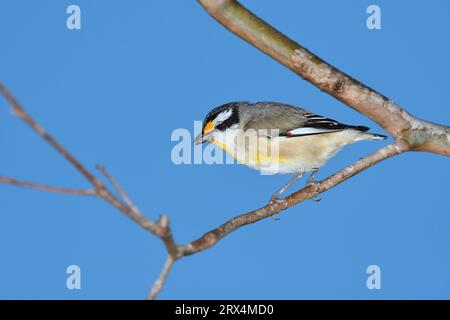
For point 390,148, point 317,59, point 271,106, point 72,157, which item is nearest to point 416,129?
point 390,148

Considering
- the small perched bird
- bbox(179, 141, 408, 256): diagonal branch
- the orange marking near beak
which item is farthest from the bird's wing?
bbox(179, 141, 408, 256): diagonal branch

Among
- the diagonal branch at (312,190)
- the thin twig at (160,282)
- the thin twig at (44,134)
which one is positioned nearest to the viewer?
the thin twig at (44,134)

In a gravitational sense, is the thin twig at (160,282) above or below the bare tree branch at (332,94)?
below

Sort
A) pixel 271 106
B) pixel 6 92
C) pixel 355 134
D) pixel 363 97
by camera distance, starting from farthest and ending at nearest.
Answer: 1. pixel 271 106
2. pixel 355 134
3. pixel 363 97
4. pixel 6 92

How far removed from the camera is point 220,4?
1.36 m

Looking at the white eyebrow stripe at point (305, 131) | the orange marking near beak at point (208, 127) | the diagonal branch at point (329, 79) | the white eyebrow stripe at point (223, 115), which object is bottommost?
the diagonal branch at point (329, 79)

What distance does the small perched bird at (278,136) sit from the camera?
6.31ft

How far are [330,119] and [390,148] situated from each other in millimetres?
424

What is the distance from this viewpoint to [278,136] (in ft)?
6.45

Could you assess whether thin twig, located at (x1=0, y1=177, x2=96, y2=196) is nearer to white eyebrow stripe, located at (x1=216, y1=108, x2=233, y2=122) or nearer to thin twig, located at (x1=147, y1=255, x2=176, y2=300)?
thin twig, located at (x1=147, y1=255, x2=176, y2=300)

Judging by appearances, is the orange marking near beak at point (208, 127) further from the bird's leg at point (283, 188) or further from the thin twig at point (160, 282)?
the thin twig at point (160, 282)

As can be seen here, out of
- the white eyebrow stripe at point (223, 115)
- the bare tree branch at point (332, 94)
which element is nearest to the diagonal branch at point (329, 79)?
the bare tree branch at point (332, 94)

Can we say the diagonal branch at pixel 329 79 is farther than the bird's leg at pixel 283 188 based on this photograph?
No

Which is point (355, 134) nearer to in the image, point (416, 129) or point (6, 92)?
point (416, 129)
